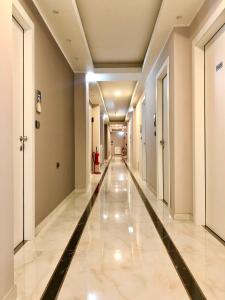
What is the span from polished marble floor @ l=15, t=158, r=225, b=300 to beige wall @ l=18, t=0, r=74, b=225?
1.58ft

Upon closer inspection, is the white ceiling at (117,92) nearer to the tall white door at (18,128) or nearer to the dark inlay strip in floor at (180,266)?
the tall white door at (18,128)

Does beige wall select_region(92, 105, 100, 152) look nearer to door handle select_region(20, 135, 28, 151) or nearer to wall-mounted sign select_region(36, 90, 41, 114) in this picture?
wall-mounted sign select_region(36, 90, 41, 114)

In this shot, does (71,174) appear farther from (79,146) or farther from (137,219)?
(137,219)

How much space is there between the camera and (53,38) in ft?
12.6

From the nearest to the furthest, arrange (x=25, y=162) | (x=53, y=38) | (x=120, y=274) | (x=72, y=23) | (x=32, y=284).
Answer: (x=32, y=284) → (x=120, y=274) → (x=25, y=162) → (x=72, y=23) → (x=53, y=38)

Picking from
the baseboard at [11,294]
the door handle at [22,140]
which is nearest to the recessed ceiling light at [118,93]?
the door handle at [22,140]

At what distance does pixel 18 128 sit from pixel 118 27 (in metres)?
2.60

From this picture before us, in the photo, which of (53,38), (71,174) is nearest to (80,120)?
(71,174)

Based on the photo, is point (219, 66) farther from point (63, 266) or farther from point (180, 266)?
point (63, 266)

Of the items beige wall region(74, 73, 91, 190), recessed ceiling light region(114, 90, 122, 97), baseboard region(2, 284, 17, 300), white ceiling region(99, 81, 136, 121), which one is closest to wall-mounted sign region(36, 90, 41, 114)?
baseboard region(2, 284, 17, 300)

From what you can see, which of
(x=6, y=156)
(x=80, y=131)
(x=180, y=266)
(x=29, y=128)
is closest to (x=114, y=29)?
(x=80, y=131)

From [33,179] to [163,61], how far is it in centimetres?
292

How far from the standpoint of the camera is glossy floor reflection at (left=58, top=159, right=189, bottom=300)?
5.83 ft

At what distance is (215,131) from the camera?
2955mm
